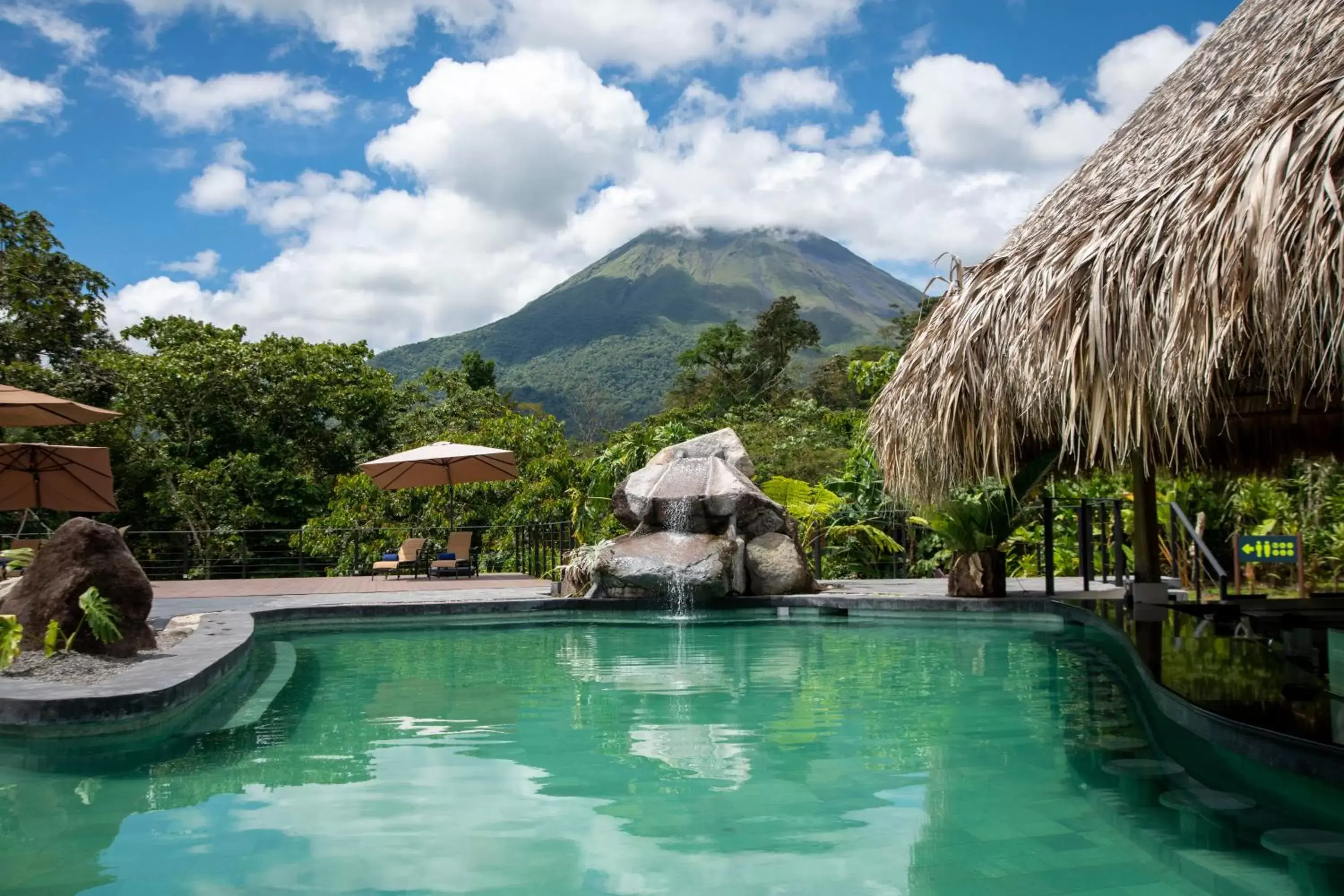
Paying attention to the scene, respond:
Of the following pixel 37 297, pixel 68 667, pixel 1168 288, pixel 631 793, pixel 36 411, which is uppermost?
pixel 37 297

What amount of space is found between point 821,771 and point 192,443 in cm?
2027

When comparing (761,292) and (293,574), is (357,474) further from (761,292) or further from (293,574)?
(761,292)

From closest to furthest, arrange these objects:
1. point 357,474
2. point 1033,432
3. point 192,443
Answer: point 1033,432
point 357,474
point 192,443

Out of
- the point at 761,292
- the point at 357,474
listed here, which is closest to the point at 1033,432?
the point at 357,474

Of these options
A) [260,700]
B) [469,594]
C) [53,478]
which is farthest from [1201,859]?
[53,478]

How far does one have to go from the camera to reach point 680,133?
59219 millimetres

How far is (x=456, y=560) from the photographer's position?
51.0 ft

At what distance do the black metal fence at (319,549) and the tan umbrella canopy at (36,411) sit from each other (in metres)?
5.64

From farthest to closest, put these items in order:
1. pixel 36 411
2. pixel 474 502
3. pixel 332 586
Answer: pixel 474 502 < pixel 332 586 < pixel 36 411

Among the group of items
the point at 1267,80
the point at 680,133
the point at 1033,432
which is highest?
the point at 680,133

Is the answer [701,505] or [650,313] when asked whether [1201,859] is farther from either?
[650,313]

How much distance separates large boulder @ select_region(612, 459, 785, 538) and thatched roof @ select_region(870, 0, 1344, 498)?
448 centimetres

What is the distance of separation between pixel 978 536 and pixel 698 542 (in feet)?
9.61

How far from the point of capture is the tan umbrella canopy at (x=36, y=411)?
9859mm
